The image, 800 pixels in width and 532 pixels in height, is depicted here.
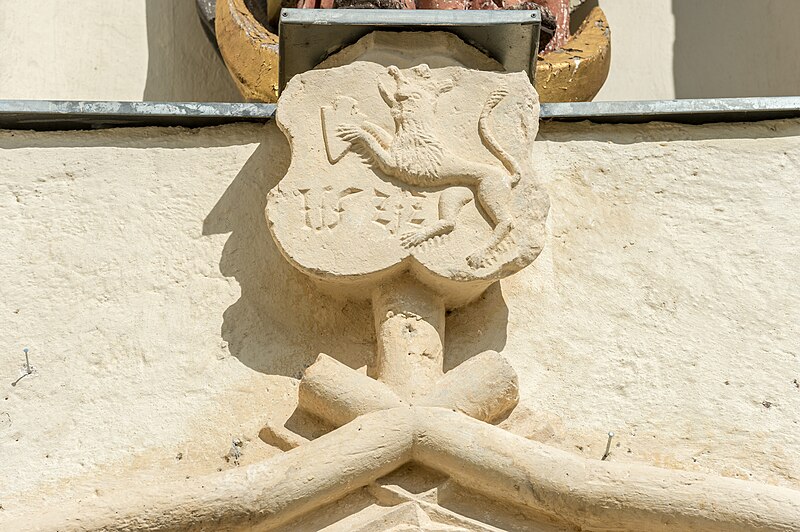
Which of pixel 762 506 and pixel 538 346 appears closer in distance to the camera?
pixel 762 506

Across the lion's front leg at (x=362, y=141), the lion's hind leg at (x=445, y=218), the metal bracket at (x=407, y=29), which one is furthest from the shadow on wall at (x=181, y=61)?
the lion's hind leg at (x=445, y=218)

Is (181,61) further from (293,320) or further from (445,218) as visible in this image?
(445,218)

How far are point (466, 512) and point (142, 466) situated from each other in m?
0.70

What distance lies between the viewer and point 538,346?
388 centimetres

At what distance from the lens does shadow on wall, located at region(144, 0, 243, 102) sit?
17.4 feet

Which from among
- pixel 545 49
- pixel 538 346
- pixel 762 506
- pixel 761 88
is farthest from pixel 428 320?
pixel 761 88

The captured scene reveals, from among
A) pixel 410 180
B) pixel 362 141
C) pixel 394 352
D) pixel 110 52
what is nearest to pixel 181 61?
Answer: pixel 110 52

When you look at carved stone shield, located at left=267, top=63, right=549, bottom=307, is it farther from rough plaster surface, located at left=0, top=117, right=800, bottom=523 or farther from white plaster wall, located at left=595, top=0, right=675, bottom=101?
white plaster wall, located at left=595, top=0, right=675, bottom=101

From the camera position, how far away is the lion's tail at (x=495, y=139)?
3.86 m

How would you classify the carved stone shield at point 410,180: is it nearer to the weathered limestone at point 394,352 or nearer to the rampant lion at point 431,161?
the rampant lion at point 431,161

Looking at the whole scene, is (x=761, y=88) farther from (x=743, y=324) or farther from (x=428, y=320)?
(x=428, y=320)

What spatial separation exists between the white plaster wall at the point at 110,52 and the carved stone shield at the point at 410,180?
52.8 inches

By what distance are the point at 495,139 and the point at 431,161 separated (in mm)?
160

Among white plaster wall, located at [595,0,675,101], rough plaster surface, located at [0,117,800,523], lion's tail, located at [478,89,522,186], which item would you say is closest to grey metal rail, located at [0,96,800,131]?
rough plaster surface, located at [0,117,800,523]
